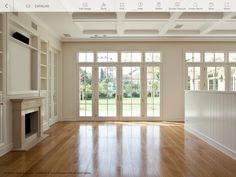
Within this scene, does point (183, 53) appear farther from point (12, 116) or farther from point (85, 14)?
point (12, 116)

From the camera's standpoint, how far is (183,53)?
9055 mm

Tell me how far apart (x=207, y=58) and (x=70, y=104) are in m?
5.16

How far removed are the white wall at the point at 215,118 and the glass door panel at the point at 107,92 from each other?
3086mm

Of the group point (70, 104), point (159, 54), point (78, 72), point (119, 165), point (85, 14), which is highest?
point (85, 14)

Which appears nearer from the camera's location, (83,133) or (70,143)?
(70,143)

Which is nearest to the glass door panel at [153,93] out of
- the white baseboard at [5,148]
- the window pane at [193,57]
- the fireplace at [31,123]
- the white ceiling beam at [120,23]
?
the window pane at [193,57]

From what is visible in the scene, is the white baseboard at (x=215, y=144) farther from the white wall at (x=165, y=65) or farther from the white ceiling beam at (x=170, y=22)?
the white ceiling beam at (x=170, y=22)

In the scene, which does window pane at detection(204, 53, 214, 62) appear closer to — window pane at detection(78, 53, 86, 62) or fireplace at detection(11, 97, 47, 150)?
window pane at detection(78, 53, 86, 62)

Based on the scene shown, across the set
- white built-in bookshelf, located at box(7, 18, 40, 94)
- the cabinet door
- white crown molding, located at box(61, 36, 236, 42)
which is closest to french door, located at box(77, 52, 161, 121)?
white crown molding, located at box(61, 36, 236, 42)

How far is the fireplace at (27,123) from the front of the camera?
497 cm

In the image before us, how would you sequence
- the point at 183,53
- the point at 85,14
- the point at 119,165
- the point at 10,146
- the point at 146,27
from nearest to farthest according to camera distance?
the point at 119,165 < the point at 10,146 < the point at 85,14 < the point at 146,27 < the point at 183,53

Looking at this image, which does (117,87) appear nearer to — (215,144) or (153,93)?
(153,93)

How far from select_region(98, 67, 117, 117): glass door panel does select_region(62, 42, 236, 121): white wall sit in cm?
85

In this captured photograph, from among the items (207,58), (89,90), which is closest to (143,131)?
(89,90)
